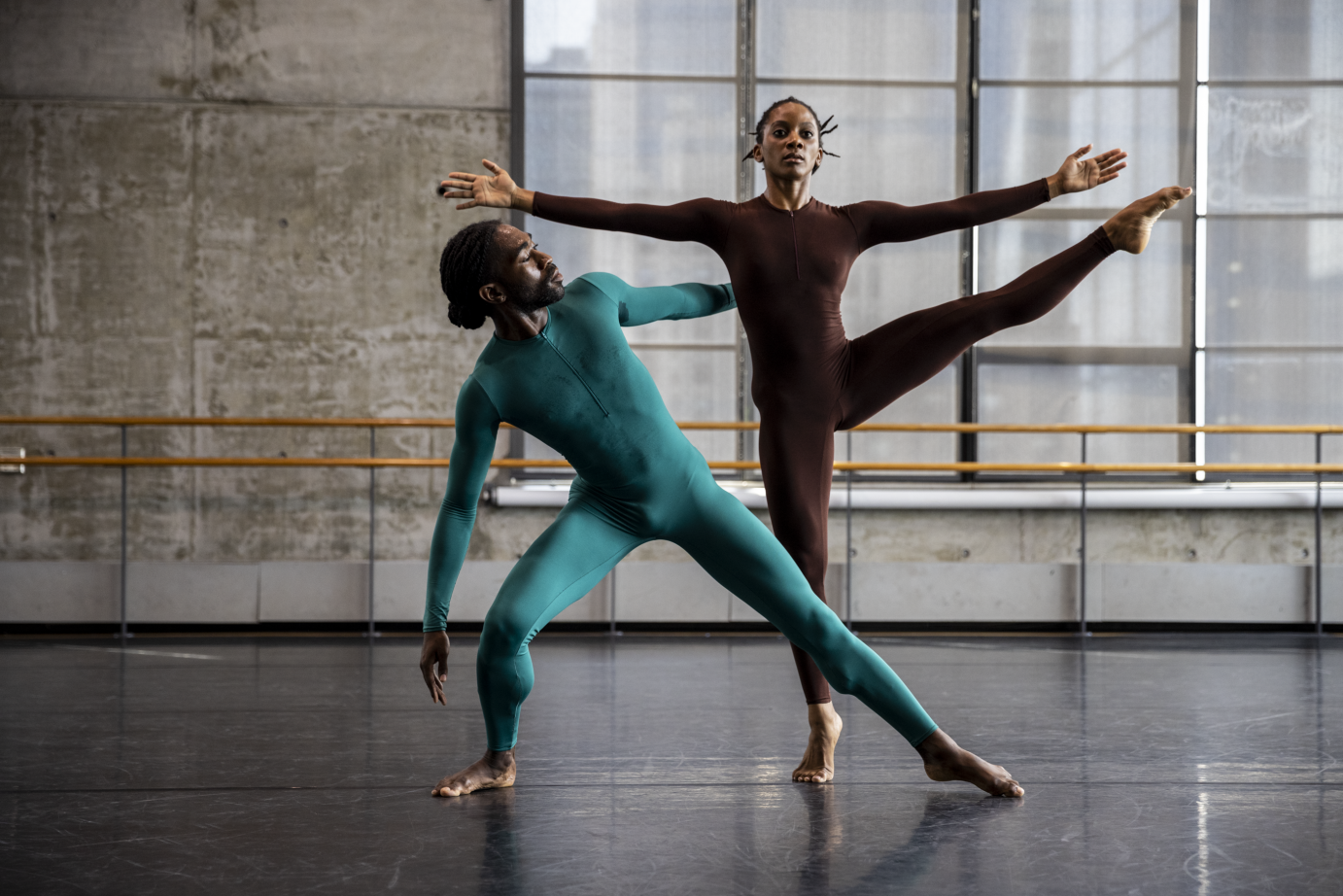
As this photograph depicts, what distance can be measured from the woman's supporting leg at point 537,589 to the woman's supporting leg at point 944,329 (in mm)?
678

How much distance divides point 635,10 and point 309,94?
5.79ft

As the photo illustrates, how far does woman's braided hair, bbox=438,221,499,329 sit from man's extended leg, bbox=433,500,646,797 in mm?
461

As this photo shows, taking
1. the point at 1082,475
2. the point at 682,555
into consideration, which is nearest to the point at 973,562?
the point at 1082,475

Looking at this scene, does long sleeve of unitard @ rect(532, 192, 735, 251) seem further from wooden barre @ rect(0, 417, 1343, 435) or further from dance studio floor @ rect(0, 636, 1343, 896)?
wooden barre @ rect(0, 417, 1343, 435)

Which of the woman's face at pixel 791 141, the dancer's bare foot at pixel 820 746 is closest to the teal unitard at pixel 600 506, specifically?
the dancer's bare foot at pixel 820 746

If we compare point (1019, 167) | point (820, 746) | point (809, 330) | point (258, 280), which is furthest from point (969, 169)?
point (820, 746)

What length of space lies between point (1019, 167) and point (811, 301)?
403cm

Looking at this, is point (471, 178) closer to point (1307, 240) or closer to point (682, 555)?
point (682, 555)

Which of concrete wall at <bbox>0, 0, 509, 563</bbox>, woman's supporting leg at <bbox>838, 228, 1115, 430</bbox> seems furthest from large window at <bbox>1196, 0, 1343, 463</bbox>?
woman's supporting leg at <bbox>838, 228, 1115, 430</bbox>

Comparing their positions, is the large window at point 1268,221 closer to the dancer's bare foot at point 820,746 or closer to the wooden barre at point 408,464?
the wooden barre at point 408,464

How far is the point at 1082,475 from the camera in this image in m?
5.37

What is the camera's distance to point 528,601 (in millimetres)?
2152

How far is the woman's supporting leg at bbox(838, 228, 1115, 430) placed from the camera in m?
2.42

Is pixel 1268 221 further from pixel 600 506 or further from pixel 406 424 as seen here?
pixel 600 506
